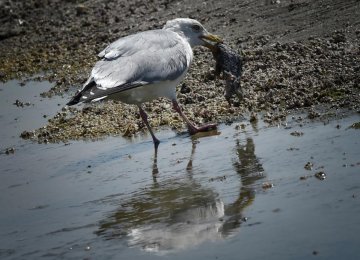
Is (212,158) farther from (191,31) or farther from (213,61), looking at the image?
(213,61)

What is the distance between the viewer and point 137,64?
8477 mm

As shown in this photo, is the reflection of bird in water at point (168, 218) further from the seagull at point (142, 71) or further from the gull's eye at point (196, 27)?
the gull's eye at point (196, 27)

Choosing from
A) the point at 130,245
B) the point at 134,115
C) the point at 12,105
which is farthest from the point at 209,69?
the point at 130,245

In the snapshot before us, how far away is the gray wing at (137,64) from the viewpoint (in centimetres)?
815

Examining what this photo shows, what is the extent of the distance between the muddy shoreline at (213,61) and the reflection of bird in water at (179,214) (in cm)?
177

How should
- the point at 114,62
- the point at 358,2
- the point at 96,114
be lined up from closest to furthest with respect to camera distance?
the point at 114,62
the point at 96,114
the point at 358,2

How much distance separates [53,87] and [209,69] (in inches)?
111

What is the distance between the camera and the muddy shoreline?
901 cm

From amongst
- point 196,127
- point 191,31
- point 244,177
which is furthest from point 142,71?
point 244,177

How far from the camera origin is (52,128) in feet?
32.2

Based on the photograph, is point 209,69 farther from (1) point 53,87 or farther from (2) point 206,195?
(2) point 206,195

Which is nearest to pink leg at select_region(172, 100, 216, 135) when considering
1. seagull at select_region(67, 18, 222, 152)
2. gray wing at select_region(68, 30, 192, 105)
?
seagull at select_region(67, 18, 222, 152)

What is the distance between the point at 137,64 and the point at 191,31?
4.40 ft

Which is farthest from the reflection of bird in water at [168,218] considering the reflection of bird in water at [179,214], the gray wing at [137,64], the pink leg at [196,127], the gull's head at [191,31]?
the gull's head at [191,31]
